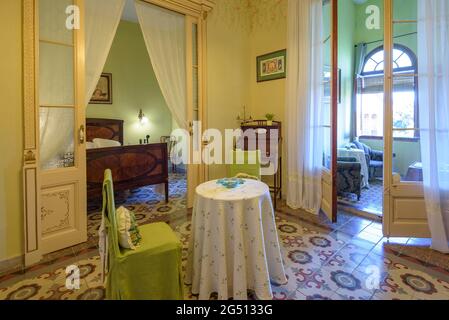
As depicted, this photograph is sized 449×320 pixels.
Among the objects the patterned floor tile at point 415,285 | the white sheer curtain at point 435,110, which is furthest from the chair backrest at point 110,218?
the white sheer curtain at point 435,110

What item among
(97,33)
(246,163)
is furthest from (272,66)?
(97,33)

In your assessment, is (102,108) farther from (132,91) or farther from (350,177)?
(350,177)

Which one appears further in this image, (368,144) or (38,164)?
(368,144)

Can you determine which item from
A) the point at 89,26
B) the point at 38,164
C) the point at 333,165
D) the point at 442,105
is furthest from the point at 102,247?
the point at 442,105

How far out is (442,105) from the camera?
93.7 inches

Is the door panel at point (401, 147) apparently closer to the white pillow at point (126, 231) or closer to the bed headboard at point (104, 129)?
the white pillow at point (126, 231)

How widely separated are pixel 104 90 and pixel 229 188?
4.55 m

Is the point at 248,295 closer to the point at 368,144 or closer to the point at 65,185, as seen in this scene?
the point at 65,185

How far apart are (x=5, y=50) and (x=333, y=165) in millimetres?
3416

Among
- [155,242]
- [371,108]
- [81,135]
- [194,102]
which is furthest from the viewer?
[371,108]

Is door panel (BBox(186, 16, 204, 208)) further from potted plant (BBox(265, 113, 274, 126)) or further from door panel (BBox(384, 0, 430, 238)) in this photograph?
door panel (BBox(384, 0, 430, 238))

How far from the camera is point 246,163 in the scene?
9.32 ft

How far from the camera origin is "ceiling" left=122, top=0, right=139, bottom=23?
4768 mm
